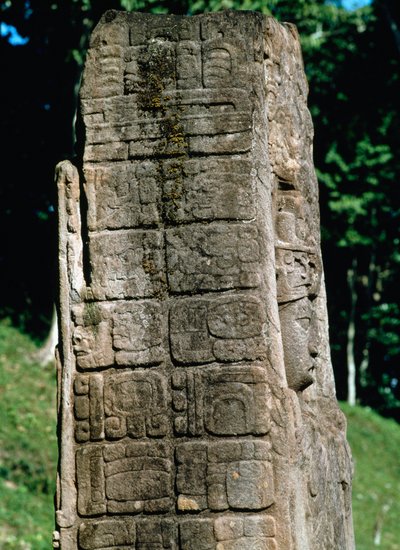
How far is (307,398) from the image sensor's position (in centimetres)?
464

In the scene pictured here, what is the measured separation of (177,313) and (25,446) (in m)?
5.55

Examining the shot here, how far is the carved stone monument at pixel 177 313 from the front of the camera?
3.91m

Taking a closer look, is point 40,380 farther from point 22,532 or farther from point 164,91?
point 164,91

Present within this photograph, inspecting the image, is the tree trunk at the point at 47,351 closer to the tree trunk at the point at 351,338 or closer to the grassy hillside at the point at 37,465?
the grassy hillside at the point at 37,465

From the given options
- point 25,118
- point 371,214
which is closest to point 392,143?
point 371,214

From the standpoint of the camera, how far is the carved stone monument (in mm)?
3912

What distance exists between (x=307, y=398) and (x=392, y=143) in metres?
15.5

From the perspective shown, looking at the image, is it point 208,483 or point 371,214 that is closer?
point 208,483

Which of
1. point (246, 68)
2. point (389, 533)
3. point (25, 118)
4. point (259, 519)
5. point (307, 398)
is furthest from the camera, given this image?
point (25, 118)

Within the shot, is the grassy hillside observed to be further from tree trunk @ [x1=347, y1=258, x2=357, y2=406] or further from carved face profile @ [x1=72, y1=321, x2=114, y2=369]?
carved face profile @ [x1=72, y1=321, x2=114, y2=369]

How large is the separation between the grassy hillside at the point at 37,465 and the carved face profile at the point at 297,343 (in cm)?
334

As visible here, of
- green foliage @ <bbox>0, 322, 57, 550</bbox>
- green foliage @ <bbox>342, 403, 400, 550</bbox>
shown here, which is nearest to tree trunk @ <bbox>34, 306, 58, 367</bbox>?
green foliage @ <bbox>0, 322, 57, 550</bbox>

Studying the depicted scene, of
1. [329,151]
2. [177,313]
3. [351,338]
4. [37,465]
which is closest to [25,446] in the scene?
[37,465]

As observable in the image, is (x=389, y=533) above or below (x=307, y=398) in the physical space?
below
